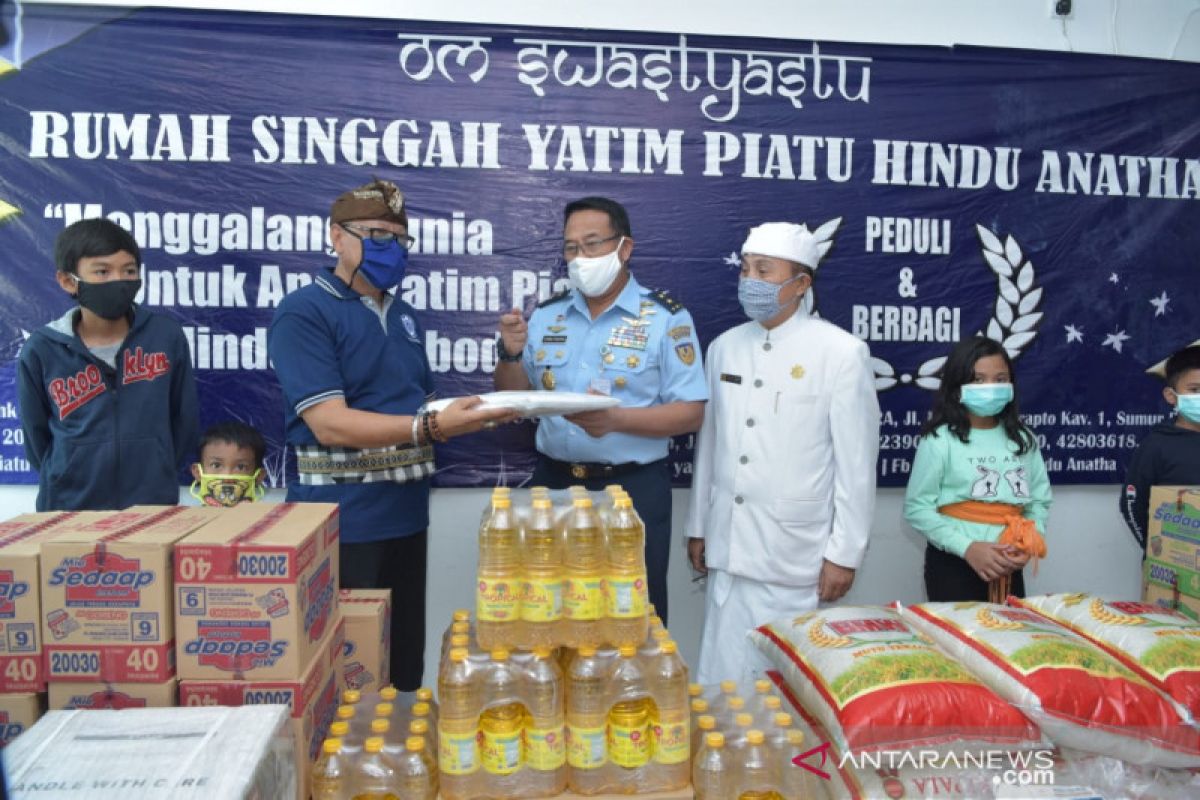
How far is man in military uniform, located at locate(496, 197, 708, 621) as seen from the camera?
2.43 metres

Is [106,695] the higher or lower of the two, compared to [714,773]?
higher

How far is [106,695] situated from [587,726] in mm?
828

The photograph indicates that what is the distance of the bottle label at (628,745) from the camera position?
4.52ft

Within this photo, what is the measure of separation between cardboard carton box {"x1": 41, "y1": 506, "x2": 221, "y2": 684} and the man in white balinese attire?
5.33 feet

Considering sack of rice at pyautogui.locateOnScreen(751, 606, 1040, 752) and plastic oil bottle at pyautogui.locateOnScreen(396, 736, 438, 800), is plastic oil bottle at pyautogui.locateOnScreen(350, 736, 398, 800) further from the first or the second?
sack of rice at pyautogui.locateOnScreen(751, 606, 1040, 752)

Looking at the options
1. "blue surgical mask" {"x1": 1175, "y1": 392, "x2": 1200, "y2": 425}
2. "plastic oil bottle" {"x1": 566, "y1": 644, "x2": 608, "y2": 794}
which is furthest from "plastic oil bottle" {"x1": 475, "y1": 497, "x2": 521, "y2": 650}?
"blue surgical mask" {"x1": 1175, "y1": 392, "x2": 1200, "y2": 425}

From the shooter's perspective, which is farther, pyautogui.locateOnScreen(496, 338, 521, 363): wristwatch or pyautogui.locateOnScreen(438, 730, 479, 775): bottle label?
pyautogui.locateOnScreen(496, 338, 521, 363): wristwatch

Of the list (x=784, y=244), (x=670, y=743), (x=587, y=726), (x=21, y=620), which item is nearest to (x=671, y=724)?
(x=670, y=743)

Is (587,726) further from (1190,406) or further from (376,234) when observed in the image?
(1190,406)

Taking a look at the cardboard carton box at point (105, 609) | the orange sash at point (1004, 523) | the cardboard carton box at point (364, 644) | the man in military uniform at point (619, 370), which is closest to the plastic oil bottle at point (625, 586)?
the cardboard carton box at point (364, 644)

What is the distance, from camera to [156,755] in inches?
44.6

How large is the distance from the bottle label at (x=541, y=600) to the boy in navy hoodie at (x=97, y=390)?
4.94ft

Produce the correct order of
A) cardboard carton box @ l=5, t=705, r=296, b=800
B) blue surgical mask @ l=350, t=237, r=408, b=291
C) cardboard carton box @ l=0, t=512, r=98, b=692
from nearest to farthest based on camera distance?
cardboard carton box @ l=5, t=705, r=296, b=800 → cardboard carton box @ l=0, t=512, r=98, b=692 → blue surgical mask @ l=350, t=237, r=408, b=291

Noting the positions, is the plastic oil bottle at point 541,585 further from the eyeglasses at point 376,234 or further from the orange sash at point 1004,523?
the orange sash at point 1004,523
